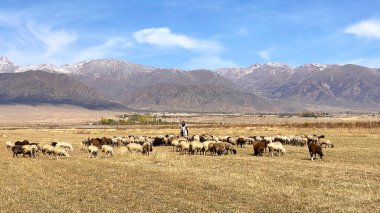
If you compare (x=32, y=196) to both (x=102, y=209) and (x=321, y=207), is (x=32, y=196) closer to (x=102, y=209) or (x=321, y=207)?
(x=102, y=209)

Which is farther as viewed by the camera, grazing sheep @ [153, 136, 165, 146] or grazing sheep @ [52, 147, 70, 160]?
grazing sheep @ [153, 136, 165, 146]

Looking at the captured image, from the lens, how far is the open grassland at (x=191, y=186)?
13.3m

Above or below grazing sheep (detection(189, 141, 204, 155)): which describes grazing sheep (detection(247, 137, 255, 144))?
below

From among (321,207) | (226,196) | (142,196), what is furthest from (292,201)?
(142,196)

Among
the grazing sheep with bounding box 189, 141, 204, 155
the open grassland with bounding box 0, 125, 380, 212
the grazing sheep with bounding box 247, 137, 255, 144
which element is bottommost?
the open grassland with bounding box 0, 125, 380, 212

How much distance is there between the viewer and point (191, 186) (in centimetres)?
1639

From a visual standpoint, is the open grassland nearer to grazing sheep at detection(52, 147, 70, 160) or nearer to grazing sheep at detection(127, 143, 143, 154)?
grazing sheep at detection(52, 147, 70, 160)

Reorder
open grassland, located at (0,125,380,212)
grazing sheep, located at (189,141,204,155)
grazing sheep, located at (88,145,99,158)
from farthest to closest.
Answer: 1. grazing sheep, located at (189,141,204,155)
2. grazing sheep, located at (88,145,99,158)
3. open grassland, located at (0,125,380,212)

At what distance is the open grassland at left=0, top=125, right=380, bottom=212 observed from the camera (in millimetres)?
13266

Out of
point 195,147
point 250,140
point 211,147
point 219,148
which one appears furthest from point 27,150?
point 250,140

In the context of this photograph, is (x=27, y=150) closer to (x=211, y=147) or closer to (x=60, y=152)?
(x=60, y=152)

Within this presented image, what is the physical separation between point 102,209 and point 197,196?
3.33 metres

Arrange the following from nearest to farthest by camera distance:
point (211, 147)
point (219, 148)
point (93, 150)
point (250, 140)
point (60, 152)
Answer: point (60, 152), point (93, 150), point (219, 148), point (211, 147), point (250, 140)

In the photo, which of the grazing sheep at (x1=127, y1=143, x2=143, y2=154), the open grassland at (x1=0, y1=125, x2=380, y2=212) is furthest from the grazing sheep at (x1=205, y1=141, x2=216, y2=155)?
the grazing sheep at (x1=127, y1=143, x2=143, y2=154)
